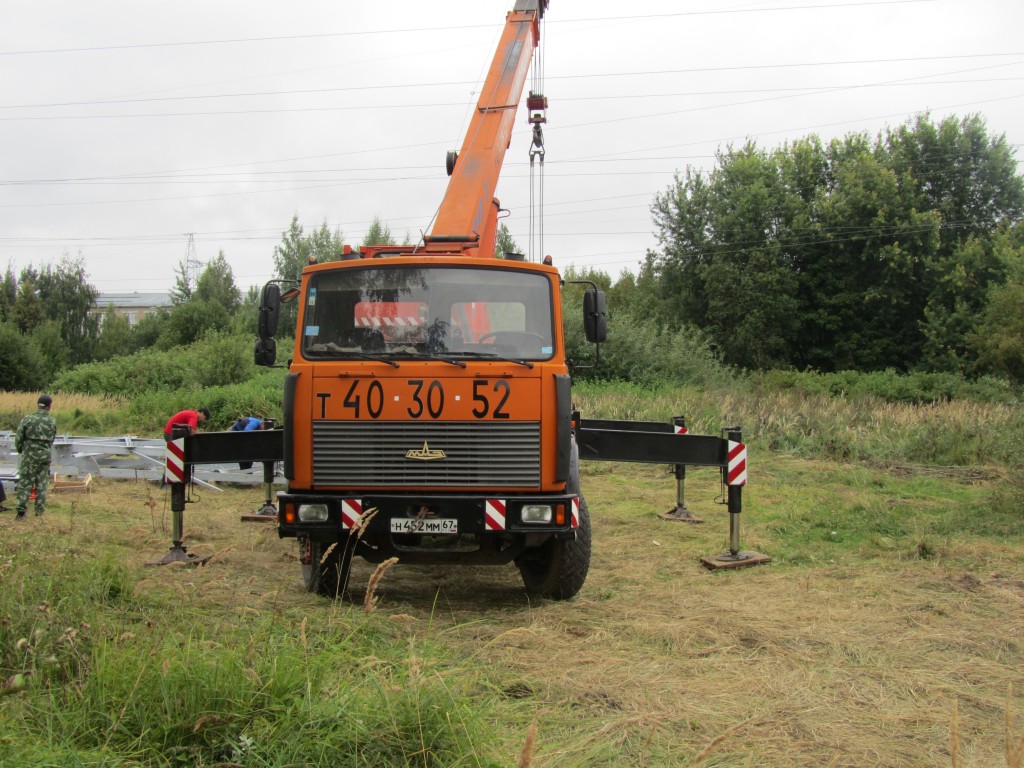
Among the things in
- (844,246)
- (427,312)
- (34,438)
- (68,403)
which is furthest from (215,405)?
(844,246)

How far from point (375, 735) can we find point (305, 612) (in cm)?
272

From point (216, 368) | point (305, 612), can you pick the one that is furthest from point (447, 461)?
point (216, 368)

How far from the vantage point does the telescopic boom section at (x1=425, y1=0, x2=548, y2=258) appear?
8.82m

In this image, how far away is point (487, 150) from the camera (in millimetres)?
9891

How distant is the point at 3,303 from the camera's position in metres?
57.7

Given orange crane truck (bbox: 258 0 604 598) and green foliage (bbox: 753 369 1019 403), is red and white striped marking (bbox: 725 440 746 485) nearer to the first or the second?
orange crane truck (bbox: 258 0 604 598)

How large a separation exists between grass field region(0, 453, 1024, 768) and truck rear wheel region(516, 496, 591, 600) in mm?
132

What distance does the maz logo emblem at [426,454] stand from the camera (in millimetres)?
6402

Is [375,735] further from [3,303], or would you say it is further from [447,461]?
→ [3,303]

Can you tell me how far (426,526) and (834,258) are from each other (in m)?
→ 42.3

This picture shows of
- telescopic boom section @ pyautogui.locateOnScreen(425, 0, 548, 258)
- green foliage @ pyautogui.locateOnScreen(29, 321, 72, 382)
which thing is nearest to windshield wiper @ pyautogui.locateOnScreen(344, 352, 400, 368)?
telescopic boom section @ pyautogui.locateOnScreen(425, 0, 548, 258)

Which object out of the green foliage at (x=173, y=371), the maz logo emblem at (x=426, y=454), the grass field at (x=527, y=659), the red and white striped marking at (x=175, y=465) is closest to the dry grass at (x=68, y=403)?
the green foliage at (x=173, y=371)

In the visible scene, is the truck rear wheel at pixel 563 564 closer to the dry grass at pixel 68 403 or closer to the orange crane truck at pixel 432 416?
the orange crane truck at pixel 432 416

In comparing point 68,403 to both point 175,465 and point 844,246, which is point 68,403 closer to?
point 175,465
